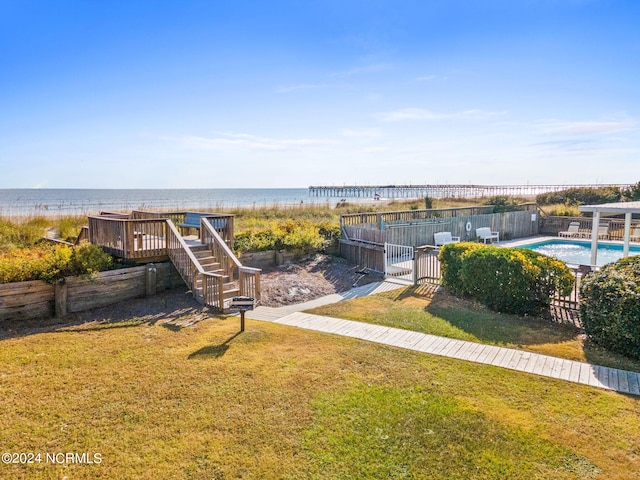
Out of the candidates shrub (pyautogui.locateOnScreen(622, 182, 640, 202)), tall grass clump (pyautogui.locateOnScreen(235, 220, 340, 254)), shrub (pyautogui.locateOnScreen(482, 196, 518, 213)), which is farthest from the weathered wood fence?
shrub (pyautogui.locateOnScreen(622, 182, 640, 202))

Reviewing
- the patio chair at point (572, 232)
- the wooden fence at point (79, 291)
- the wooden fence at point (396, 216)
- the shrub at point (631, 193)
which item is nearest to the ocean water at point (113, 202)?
the wooden fence at point (79, 291)

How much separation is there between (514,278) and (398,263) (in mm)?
4685

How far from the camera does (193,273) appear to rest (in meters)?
8.65

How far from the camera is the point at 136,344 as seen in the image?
240 inches

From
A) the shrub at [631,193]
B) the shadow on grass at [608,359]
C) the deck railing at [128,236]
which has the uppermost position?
the shrub at [631,193]

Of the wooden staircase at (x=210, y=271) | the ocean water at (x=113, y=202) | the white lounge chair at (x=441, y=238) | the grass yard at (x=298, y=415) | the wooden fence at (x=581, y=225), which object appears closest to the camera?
the grass yard at (x=298, y=415)

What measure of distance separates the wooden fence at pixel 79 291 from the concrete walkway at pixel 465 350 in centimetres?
277

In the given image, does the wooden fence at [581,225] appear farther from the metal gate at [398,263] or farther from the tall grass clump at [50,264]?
the tall grass clump at [50,264]

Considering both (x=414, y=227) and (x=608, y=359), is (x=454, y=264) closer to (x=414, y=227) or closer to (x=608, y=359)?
(x=608, y=359)

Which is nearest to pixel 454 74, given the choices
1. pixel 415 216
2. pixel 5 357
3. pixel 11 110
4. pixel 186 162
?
pixel 415 216

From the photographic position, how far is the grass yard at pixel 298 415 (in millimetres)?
3307

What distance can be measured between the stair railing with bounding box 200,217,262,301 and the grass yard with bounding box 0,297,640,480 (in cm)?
245

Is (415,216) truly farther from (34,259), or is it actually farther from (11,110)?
(11,110)

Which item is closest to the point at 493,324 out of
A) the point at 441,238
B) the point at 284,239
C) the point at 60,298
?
the point at 284,239
